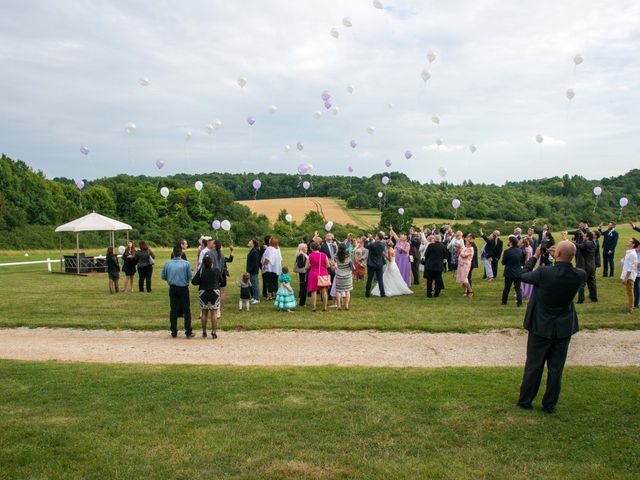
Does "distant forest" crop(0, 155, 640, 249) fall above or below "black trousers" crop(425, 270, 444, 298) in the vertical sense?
above

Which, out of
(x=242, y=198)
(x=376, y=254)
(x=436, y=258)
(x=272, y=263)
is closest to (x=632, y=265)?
(x=436, y=258)

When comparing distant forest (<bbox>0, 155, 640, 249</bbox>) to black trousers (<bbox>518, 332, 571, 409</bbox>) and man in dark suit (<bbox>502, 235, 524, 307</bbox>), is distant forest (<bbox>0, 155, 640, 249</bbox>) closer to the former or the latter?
man in dark suit (<bbox>502, 235, 524, 307</bbox>)

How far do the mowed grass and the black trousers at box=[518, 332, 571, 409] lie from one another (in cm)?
484

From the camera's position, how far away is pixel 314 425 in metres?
5.61

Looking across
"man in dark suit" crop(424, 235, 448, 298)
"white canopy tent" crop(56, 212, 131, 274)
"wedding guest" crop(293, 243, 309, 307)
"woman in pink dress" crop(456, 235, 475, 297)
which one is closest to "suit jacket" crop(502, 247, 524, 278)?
"woman in pink dress" crop(456, 235, 475, 297)

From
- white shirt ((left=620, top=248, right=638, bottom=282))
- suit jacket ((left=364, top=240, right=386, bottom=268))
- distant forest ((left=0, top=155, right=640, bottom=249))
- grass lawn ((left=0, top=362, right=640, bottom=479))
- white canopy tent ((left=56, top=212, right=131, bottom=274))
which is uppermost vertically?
distant forest ((left=0, top=155, right=640, bottom=249))

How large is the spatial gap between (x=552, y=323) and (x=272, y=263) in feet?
31.3

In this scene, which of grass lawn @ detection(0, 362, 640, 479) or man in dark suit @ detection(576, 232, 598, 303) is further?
man in dark suit @ detection(576, 232, 598, 303)

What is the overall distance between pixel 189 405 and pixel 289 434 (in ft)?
5.00

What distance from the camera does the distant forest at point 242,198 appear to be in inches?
2082

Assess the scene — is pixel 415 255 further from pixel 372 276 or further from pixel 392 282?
pixel 372 276

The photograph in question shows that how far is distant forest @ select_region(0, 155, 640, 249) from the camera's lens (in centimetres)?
5288

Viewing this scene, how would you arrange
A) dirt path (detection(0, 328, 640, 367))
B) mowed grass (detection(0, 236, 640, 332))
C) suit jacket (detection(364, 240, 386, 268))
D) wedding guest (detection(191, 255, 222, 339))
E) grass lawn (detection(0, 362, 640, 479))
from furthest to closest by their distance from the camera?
1. suit jacket (detection(364, 240, 386, 268))
2. mowed grass (detection(0, 236, 640, 332))
3. wedding guest (detection(191, 255, 222, 339))
4. dirt path (detection(0, 328, 640, 367))
5. grass lawn (detection(0, 362, 640, 479))

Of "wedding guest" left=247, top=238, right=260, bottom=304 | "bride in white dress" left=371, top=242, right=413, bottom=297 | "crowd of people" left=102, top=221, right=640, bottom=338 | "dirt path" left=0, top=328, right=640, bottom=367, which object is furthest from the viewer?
"bride in white dress" left=371, top=242, right=413, bottom=297
